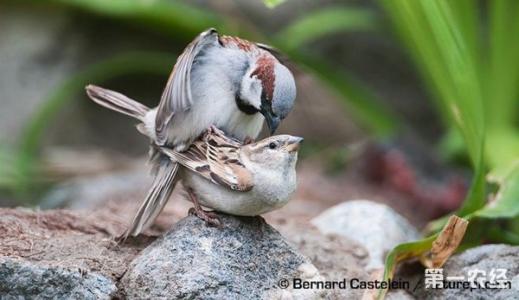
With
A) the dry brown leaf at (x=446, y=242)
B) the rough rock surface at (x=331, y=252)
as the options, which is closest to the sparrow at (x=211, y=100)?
the rough rock surface at (x=331, y=252)

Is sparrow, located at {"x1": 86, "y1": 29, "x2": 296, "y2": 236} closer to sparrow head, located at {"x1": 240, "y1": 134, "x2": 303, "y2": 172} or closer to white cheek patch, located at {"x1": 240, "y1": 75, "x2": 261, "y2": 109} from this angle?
white cheek patch, located at {"x1": 240, "y1": 75, "x2": 261, "y2": 109}

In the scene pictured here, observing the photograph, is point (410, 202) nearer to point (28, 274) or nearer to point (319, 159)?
point (319, 159)

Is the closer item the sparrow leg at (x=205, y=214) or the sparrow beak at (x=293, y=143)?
the sparrow beak at (x=293, y=143)

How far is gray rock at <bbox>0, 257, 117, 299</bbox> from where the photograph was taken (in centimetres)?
319

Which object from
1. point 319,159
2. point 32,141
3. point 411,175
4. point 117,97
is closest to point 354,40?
point 319,159

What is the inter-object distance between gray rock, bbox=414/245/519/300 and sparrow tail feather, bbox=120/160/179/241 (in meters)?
1.15

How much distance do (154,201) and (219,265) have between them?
57cm

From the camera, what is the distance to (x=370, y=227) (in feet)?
14.5

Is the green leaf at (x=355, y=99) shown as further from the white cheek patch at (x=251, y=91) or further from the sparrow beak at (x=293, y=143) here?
the sparrow beak at (x=293, y=143)

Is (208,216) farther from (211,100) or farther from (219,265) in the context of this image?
(211,100)

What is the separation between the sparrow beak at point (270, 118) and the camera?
3.77 m

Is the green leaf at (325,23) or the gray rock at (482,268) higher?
the green leaf at (325,23)

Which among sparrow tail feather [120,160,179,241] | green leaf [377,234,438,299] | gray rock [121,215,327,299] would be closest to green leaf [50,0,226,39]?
sparrow tail feather [120,160,179,241]

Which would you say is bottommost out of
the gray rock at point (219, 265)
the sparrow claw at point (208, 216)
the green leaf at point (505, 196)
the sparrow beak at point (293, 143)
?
the gray rock at point (219, 265)
